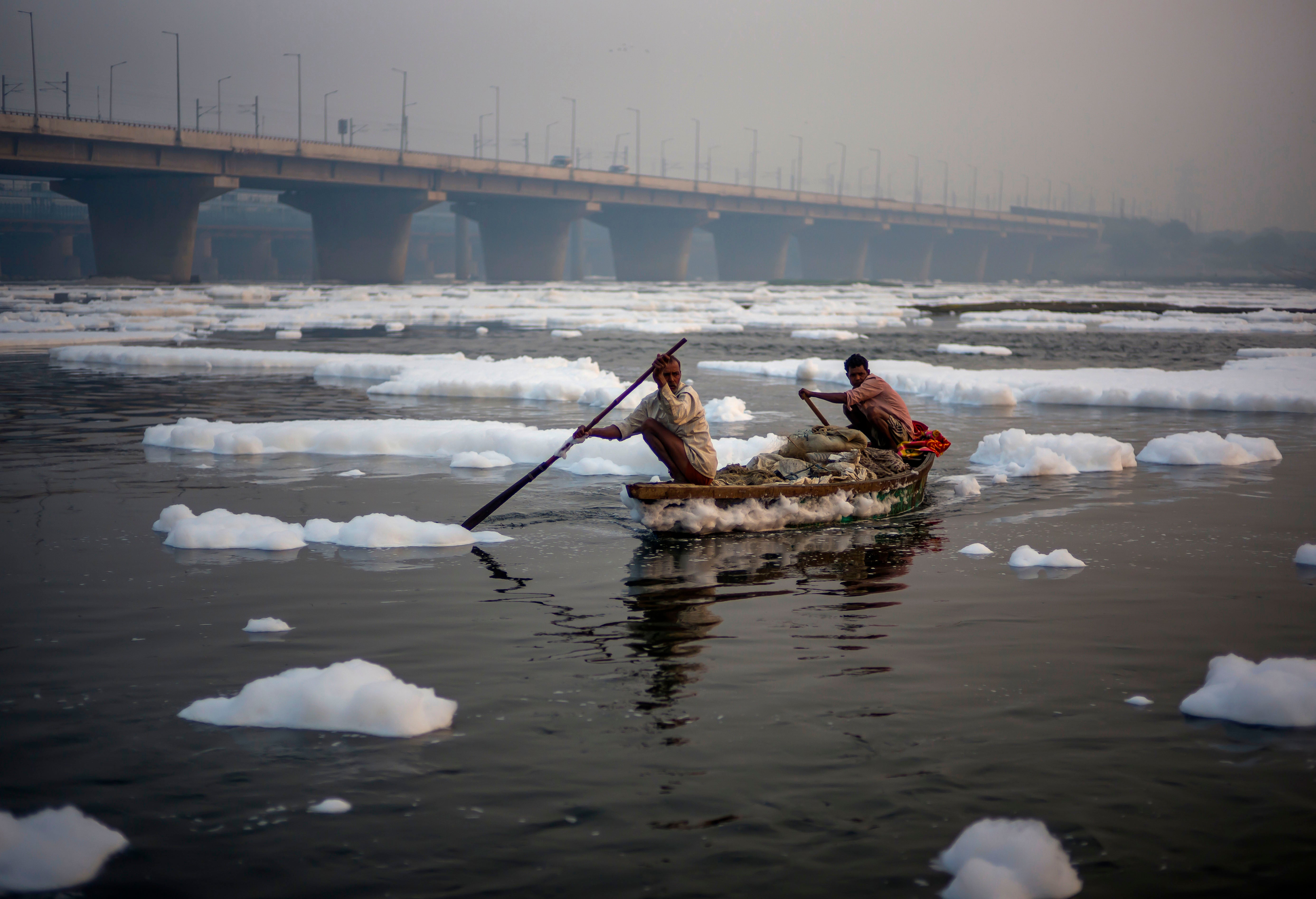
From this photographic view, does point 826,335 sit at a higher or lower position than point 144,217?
lower

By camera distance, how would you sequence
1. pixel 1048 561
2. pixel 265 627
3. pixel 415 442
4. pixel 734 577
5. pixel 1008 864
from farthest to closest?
pixel 415 442
pixel 1048 561
pixel 734 577
pixel 265 627
pixel 1008 864

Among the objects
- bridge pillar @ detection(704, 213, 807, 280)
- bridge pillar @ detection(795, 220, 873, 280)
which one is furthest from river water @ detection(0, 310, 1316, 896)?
bridge pillar @ detection(795, 220, 873, 280)

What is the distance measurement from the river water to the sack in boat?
87 cm

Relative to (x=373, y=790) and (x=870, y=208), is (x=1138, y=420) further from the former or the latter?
(x=870, y=208)

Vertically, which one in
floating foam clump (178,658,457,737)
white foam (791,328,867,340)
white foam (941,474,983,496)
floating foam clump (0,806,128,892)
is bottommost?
floating foam clump (0,806,128,892)

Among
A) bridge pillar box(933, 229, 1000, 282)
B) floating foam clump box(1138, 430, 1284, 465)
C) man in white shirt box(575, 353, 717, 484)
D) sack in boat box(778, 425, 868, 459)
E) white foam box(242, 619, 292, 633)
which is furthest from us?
bridge pillar box(933, 229, 1000, 282)

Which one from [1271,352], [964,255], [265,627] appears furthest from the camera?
[964,255]

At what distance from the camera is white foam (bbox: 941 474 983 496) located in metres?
11.3

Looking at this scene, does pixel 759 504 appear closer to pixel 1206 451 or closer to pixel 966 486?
pixel 966 486

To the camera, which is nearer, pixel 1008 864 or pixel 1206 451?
pixel 1008 864

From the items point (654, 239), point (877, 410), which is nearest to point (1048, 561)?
point (877, 410)

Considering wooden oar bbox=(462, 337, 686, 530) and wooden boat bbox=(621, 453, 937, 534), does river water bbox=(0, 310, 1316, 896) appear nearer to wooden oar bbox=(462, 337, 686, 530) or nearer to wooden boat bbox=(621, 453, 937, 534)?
wooden boat bbox=(621, 453, 937, 534)

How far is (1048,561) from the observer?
336 inches

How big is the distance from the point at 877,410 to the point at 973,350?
18.1 m
